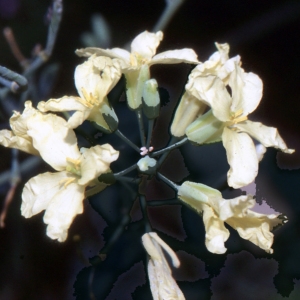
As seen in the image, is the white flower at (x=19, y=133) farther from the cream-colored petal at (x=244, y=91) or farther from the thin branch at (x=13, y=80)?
the cream-colored petal at (x=244, y=91)

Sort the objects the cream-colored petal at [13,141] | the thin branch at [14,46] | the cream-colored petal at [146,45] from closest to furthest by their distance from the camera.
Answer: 1. the cream-colored petal at [13,141]
2. the cream-colored petal at [146,45]
3. the thin branch at [14,46]

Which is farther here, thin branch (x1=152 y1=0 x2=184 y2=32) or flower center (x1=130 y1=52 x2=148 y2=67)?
thin branch (x1=152 y1=0 x2=184 y2=32)

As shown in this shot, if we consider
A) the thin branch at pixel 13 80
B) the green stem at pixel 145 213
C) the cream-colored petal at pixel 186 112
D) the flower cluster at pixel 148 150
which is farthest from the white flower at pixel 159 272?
the thin branch at pixel 13 80

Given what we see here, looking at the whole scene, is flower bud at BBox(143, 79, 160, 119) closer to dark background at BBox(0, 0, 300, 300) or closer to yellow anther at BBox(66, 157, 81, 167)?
yellow anther at BBox(66, 157, 81, 167)

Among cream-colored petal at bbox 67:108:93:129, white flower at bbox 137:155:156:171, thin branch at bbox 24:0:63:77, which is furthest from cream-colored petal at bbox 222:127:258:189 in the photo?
thin branch at bbox 24:0:63:77

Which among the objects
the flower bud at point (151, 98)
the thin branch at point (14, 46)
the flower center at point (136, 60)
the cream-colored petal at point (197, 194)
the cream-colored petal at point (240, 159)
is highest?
the thin branch at point (14, 46)

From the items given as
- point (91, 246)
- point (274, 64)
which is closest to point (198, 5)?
point (274, 64)

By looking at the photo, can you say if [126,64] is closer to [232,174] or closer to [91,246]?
[232,174]
